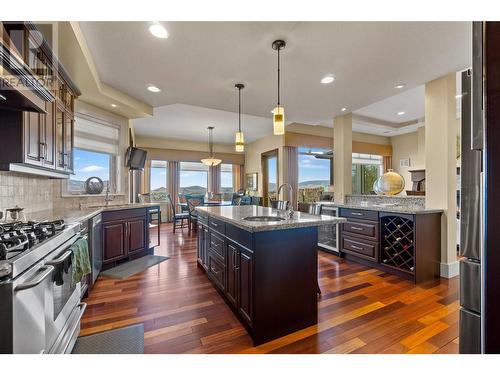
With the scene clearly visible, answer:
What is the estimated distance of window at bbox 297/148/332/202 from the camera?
7191mm

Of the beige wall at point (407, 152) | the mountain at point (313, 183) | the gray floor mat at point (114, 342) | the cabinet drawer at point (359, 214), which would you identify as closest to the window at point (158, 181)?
the mountain at point (313, 183)

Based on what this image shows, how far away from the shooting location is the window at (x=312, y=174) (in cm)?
719

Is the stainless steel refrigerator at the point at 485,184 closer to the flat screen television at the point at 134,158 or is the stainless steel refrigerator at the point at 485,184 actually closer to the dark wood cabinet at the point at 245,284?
the dark wood cabinet at the point at 245,284

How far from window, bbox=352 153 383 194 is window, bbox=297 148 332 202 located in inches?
49.2

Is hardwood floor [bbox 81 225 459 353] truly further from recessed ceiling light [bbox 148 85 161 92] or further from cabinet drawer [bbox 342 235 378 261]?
recessed ceiling light [bbox 148 85 161 92]

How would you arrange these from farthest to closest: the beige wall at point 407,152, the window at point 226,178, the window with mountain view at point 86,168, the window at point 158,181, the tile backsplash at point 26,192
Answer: the window at point 226,178 → the window at point 158,181 → the beige wall at point 407,152 → the window with mountain view at point 86,168 → the tile backsplash at point 26,192

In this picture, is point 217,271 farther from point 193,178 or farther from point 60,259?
point 193,178

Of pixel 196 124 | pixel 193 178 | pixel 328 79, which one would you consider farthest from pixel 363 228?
pixel 193 178

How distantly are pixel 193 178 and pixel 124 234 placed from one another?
535cm

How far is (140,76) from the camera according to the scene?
9.96ft

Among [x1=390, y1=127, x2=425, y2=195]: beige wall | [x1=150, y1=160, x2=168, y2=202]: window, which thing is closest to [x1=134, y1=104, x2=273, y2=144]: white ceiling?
[x1=150, y1=160, x2=168, y2=202]: window

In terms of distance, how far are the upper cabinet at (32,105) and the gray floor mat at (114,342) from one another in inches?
59.7

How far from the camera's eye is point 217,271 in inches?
102

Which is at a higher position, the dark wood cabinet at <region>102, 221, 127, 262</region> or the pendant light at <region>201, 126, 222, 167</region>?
the pendant light at <region>201, 126, 222, 167</region>
